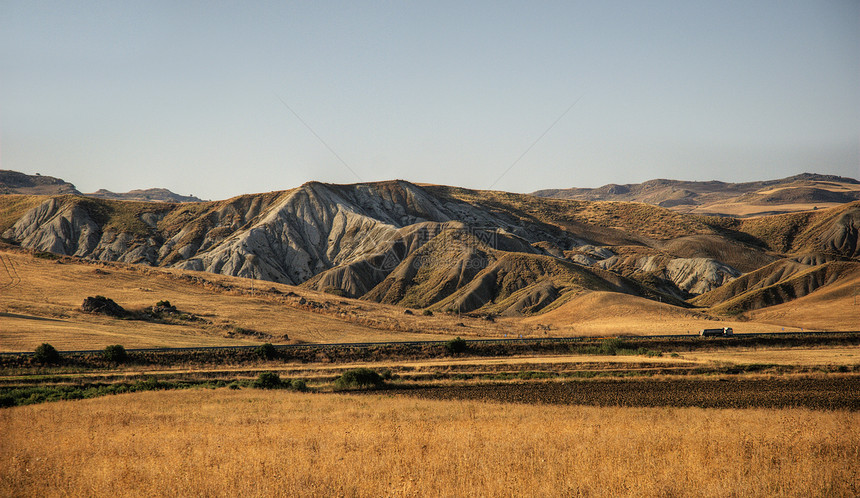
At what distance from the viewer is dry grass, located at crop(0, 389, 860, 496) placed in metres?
14.1

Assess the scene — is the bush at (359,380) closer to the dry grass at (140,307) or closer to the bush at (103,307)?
the dry grass at (140,307)

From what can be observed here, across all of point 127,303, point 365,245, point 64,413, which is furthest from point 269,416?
point 365,245

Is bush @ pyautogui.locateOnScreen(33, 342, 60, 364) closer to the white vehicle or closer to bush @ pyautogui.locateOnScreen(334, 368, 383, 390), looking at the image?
bush @ pyautogui.locateOnScreen(334, 368, 383, 390)

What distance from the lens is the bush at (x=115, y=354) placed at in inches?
1859

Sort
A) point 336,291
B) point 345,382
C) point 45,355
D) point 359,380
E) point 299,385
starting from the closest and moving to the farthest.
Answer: point 299,385
point 359,380
point 345,382
point 45,355
point 336,291

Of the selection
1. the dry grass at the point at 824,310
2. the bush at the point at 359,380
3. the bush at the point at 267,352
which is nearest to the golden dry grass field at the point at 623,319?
the dry grass at the point at 824,310

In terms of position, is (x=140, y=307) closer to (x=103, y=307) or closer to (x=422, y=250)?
(x=103, y=307)

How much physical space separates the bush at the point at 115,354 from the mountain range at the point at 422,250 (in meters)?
66.7

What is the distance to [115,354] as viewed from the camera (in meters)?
47.3

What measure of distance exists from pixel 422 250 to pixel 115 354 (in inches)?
3586

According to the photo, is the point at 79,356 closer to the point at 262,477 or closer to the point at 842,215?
the point at 262,477

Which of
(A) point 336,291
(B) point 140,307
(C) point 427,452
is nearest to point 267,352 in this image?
(B) point 140,307

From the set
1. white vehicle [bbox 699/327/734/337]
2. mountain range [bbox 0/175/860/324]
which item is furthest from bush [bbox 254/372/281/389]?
mountain range [bbox 0/175/860/324]

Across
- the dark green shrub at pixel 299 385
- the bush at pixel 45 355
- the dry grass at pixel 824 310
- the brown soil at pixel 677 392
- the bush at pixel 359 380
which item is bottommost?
the bush at pixel 45 355
